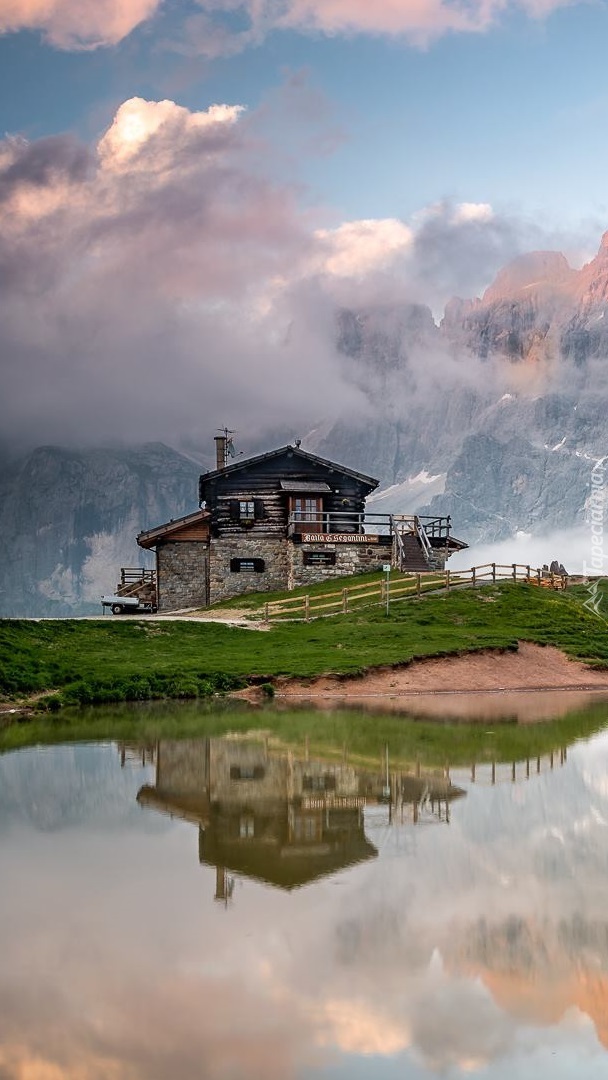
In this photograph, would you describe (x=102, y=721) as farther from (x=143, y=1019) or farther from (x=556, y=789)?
(x=143, y=1019)

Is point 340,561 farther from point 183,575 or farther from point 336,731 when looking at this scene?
point 336,731

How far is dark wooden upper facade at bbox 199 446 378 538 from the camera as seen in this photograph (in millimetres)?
67125

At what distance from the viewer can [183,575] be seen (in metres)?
68.0

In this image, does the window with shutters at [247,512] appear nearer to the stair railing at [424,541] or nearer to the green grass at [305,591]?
the green grass at [305,591]

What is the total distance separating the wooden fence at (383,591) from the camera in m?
51.9

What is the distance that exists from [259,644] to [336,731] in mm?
18742

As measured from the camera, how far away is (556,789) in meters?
18.8

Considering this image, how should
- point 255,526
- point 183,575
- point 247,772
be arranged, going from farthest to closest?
point 183,575
point 255,526
point 247,772

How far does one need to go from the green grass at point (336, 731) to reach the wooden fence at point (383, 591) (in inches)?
753

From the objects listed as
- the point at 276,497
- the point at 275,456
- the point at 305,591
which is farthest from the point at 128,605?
the point at 305,591

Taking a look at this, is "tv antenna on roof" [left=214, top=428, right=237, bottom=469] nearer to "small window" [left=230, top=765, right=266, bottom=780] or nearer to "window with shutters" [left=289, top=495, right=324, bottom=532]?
"window with shutters" [left=289, top=495, right=324, bottom=532]

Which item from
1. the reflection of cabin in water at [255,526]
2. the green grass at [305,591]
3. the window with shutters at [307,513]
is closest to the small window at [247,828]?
the green grass at [305,591]

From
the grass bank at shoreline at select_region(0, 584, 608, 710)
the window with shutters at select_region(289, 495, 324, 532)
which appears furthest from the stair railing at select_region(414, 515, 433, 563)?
the grass bank at shoreline at select_region(0, 584, 608, 710)

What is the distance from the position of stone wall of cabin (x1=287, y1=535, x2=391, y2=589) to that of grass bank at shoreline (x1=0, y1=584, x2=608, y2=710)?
12.5 metres
